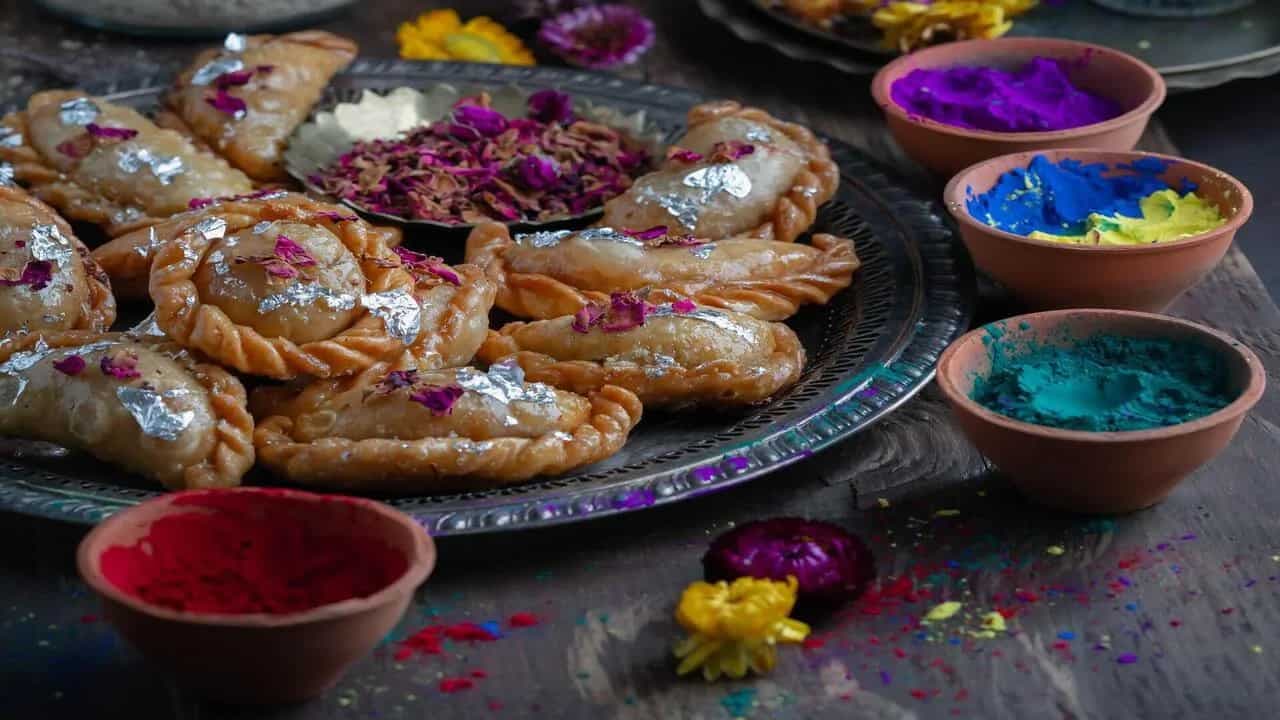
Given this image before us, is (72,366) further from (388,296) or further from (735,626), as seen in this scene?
(735,626)

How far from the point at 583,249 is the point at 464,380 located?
1.49ft

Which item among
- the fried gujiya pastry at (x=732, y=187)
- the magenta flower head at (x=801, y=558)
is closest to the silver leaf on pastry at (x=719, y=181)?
the fried gujiya pastry at (x=732, y=187)

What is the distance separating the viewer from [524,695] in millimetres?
1663

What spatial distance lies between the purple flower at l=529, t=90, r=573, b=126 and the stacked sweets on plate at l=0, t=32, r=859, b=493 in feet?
0.48

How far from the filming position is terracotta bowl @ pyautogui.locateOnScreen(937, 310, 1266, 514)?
1.83 meters

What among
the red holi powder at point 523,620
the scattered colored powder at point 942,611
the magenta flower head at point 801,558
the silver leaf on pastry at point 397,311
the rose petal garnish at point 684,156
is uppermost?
the rose petal garnish at point 684,156

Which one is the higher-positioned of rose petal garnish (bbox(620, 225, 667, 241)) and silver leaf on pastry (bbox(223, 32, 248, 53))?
rose petal garnish (bbox(620, 225, 667, 241))

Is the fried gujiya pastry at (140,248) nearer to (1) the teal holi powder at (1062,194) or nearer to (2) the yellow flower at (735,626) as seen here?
(2) the yellow flower at (735,626)

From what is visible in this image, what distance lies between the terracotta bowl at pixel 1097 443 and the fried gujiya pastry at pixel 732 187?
0.62 m

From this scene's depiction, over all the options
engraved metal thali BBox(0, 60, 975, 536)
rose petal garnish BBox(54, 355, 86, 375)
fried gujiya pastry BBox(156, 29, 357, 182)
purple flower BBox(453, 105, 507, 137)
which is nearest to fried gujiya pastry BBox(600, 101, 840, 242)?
engraved metal thali BBox(0, 60, 975, 536)

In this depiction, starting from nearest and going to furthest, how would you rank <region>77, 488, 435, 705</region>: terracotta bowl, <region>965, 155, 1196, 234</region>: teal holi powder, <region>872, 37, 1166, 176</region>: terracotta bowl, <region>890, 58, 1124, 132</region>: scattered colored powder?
<region>77, 488, 435, 705</region>: terracotta bowl → <region>965, 155, 1196, 234</region>: teal holi powder → <region>872, 37, 1166, 176</region>: terracotta bowl → <region>890, 58, 1124, 132</region>: scattered colored powder

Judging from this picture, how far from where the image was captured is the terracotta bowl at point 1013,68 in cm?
270

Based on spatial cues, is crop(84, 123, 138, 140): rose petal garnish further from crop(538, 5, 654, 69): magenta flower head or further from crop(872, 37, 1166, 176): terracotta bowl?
crop(872, 37, 1166, 176): terracotta bowl

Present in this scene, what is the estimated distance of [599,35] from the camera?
12.2 feet
